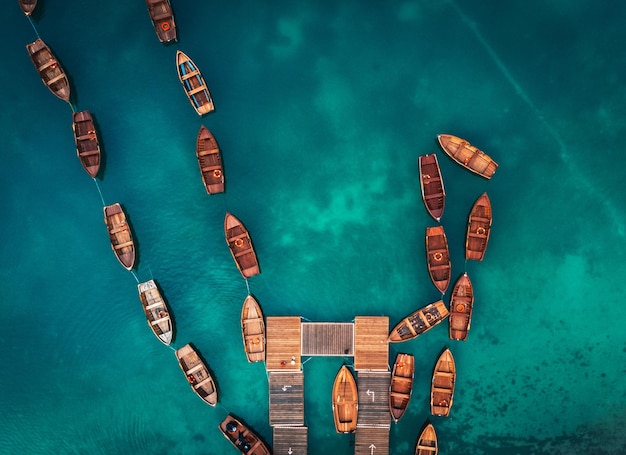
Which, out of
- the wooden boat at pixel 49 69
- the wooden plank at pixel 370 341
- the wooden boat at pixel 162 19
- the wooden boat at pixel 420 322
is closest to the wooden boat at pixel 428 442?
the wooden plank at pixel 370 341

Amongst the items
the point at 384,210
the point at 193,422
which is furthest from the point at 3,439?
the point at 384,210

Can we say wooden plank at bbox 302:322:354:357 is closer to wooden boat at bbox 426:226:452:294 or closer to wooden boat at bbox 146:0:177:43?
wooden boat at bbox 426:226:452:294

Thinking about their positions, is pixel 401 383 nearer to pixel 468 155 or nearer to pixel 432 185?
pixel 432 185

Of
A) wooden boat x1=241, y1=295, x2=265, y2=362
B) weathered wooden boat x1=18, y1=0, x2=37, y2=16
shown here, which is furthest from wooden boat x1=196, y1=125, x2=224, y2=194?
weathered wooden boat x1=18, y1=0, x2=37, y2=16

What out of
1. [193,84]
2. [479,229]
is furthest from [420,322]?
[193,84]

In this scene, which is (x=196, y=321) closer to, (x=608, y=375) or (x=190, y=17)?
(x=190, y=17)

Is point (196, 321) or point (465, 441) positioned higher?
point (196, 321)
